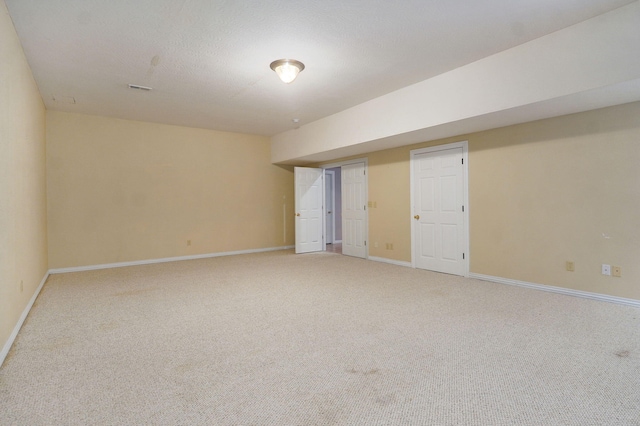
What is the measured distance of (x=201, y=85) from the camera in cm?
439

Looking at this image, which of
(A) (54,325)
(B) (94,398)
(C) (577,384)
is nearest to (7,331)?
(A) (54,325)

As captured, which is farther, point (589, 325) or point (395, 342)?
point (589, 325)

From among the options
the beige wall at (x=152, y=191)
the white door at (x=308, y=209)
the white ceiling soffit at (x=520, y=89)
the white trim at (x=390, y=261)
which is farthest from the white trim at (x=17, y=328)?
the white trim at (x=390, y=261)

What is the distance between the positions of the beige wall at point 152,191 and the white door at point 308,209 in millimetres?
815

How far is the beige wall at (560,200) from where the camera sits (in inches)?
139

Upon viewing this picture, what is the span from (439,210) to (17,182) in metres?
5.39

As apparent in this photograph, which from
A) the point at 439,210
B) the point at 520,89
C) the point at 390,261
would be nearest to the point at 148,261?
the point at 390,261

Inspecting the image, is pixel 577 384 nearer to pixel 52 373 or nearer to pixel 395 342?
pixel 395 342

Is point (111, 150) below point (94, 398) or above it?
above

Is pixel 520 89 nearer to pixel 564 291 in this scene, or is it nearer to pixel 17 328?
pixel 564 291

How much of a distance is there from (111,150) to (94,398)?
5.27 m

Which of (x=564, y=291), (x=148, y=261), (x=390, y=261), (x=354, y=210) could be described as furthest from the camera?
(x=354, y=210)

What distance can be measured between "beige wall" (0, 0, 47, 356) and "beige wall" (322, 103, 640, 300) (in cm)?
527

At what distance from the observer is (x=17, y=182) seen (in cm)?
314
